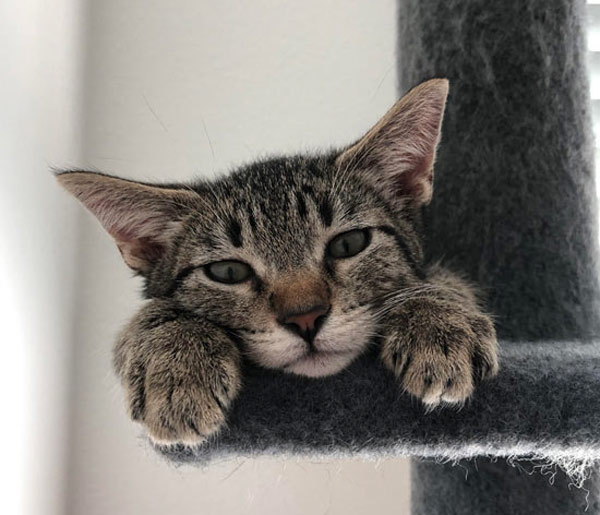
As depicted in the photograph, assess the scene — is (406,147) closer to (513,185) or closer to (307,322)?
(513,185)

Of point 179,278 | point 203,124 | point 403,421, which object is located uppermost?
point 203,124

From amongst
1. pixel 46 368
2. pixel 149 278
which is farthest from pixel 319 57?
pixel 46 368

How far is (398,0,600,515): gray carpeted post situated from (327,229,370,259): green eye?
0.86 feet

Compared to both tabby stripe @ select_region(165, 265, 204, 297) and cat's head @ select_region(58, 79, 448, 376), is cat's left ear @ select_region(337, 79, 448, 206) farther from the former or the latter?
tabby stripe @ select_region(165, 265, 204, 297)

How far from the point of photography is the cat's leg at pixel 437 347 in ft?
2.09

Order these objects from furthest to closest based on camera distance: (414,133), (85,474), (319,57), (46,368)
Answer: (319,57)
(85,474)
(46,368)
(414,133)

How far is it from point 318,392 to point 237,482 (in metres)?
0.84

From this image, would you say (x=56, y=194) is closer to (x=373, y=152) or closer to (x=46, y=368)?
(x=46, y=368)

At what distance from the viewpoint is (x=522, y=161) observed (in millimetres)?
1012

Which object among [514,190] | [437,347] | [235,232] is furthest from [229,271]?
[514,190]

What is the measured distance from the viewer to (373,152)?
90cm

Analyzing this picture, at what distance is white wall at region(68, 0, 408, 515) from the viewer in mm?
1404

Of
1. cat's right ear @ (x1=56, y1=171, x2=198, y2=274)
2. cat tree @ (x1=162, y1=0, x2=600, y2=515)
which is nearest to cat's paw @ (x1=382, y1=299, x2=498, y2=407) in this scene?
cat tree @ (x1=162, y1=0, x2=600, y2=515)

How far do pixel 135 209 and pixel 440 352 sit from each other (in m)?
0.48
